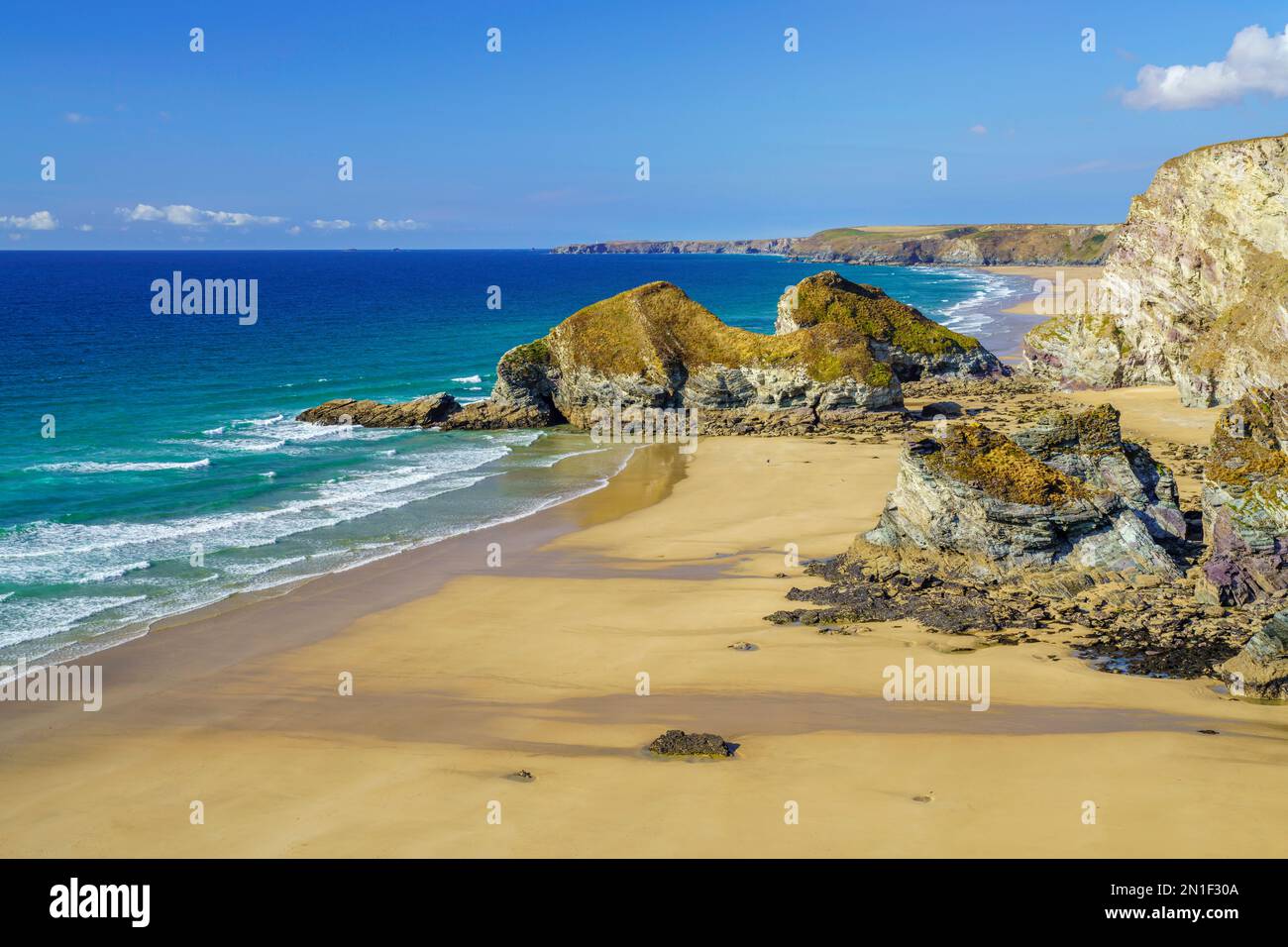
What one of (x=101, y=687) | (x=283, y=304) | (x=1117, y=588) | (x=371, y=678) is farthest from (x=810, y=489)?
(x=283, y=304)

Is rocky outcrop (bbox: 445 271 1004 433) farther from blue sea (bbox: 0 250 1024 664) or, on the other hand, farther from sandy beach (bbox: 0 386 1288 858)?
sandy beach (bbox: 0 386 1288 858)

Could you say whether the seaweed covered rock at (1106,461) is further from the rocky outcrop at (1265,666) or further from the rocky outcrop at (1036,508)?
the rocky outcrop at (1265,666)

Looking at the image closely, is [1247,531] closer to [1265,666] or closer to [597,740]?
[1265,666]

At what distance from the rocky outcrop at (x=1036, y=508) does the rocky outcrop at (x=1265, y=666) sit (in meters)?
4.97

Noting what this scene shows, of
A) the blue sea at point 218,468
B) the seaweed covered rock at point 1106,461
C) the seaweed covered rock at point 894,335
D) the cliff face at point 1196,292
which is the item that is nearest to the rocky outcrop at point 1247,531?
the seaweed covered rock at point 1106,461

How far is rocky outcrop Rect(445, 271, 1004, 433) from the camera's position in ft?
164

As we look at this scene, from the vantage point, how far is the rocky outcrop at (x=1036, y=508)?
2334 cm

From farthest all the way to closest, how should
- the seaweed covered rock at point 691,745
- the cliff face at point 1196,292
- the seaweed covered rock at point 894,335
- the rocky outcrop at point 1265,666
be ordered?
the seaweed covered rock at point 894,335, the cliff face at point 1196,292, the rocky outcrop at point 1265,666, the seaweed covered rock at point 691,745

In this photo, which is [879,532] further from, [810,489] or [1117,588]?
[810,489]

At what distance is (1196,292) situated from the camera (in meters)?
48.7

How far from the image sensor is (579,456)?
4650cm

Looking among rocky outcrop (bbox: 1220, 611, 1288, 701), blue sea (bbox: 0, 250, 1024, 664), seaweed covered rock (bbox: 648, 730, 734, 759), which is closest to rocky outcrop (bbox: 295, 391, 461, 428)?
blue sea (bbox: 0, 250, 1024, 664)

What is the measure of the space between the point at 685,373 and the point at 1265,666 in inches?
1450

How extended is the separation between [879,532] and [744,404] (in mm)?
26435
